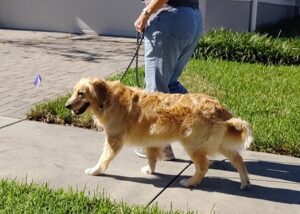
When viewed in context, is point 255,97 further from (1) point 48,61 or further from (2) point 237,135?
(1) point 48,61

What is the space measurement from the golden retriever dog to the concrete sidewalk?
7.1 inches

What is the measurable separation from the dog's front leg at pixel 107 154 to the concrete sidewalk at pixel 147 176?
0.07m

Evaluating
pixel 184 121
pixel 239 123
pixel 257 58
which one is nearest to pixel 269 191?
pixel 239 123

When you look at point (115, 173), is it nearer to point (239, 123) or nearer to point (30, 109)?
point (239, 123)

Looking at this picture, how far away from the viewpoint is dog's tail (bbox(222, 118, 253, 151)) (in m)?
4.29

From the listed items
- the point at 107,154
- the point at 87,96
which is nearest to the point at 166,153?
the point at 107,154

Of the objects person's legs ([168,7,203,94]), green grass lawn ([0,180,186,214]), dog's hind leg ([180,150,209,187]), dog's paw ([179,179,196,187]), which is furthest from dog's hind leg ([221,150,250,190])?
person's legs ([168,7,203,94])

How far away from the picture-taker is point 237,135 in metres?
4.36

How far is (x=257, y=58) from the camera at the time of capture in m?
10.9

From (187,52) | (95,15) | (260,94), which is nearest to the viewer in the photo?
(187,52)

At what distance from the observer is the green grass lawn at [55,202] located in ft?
12.4

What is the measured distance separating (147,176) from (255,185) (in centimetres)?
95

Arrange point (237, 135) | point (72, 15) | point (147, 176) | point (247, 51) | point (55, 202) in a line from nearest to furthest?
point (55, 202), point (237, 135), point (147, 176), point (247, 51), point (72, 15)

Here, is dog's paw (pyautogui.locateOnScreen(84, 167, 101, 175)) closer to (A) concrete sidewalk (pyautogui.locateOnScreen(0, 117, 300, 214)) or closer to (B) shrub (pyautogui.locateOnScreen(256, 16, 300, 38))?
(A) concrete sidewalk (pyautogui.locateOnScreen(0, 117, 300, 214))
